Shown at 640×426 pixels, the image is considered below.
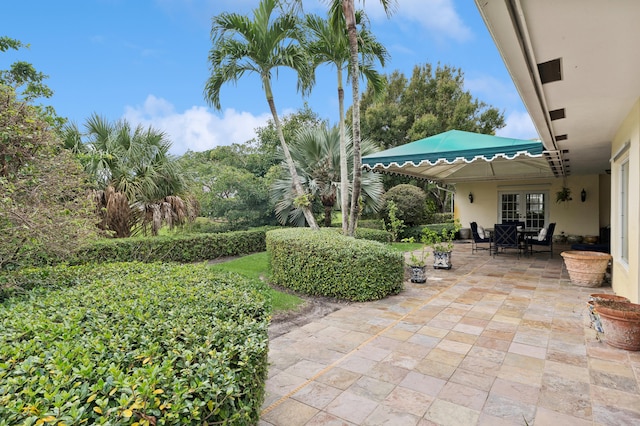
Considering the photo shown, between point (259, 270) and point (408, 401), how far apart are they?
18.4 ft

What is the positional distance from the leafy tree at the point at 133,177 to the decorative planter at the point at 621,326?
28.8 feet

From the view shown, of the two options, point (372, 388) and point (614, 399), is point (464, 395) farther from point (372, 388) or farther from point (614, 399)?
point (614, 399)

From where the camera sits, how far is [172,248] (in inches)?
325

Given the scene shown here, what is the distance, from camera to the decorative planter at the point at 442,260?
8.01 meters

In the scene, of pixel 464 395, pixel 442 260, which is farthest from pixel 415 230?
pixel 464 395

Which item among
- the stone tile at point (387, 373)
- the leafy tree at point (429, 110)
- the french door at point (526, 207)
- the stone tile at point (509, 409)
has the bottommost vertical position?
the stone tile at point (509, 409)

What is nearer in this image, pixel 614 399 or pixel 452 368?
pixel 614 399

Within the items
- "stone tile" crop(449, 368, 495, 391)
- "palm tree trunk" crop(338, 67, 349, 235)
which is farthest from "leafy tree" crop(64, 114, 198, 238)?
"stone tile" crop(449, 368, 495, 391)

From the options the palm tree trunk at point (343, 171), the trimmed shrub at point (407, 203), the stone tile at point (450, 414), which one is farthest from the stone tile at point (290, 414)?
the trimmed shrub at point (407, 203)

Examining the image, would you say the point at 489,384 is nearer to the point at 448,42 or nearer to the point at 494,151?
the point at 494,151

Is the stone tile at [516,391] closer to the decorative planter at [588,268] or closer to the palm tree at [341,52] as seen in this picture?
the decorative planter at [588,268]

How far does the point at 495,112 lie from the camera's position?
1916cm

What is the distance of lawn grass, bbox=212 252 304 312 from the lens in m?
5.17

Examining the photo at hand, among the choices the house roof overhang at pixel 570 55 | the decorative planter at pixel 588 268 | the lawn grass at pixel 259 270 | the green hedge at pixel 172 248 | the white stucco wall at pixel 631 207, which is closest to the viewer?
the house roof overhang at pixel 570 55
